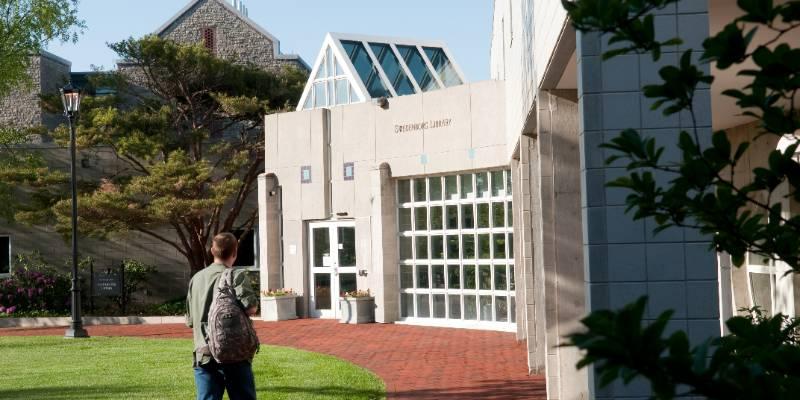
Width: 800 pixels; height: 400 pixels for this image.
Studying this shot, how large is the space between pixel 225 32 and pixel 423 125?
71.8ft

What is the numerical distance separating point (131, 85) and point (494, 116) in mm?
16953

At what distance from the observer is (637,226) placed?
6.47m

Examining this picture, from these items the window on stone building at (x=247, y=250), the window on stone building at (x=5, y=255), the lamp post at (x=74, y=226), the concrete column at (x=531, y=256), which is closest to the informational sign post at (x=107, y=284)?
the window on stone building at (x=5, y=255)

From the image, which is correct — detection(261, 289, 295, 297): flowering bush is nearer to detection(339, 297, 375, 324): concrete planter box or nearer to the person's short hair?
detection(339, 297, 375, 324): concrete planter box

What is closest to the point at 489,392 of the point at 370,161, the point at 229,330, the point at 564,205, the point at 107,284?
the point at 564,205

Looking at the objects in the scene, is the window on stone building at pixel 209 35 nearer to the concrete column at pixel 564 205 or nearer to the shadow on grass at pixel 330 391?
the shadow on grass at pixel 330 391

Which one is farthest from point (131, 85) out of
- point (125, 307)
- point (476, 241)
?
point (476, 241)

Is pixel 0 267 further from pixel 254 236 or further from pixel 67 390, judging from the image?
pixel 67 390

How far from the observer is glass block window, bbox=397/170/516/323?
792 inches

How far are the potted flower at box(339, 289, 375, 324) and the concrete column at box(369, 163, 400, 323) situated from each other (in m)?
0.19

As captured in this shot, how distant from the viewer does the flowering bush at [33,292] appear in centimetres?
2814

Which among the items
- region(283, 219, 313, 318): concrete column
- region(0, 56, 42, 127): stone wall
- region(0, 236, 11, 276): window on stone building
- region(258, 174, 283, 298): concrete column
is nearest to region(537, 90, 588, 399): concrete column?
region(283, 219, 313, 318): concrete column

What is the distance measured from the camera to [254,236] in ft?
102

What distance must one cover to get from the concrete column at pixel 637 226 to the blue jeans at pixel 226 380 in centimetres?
264
